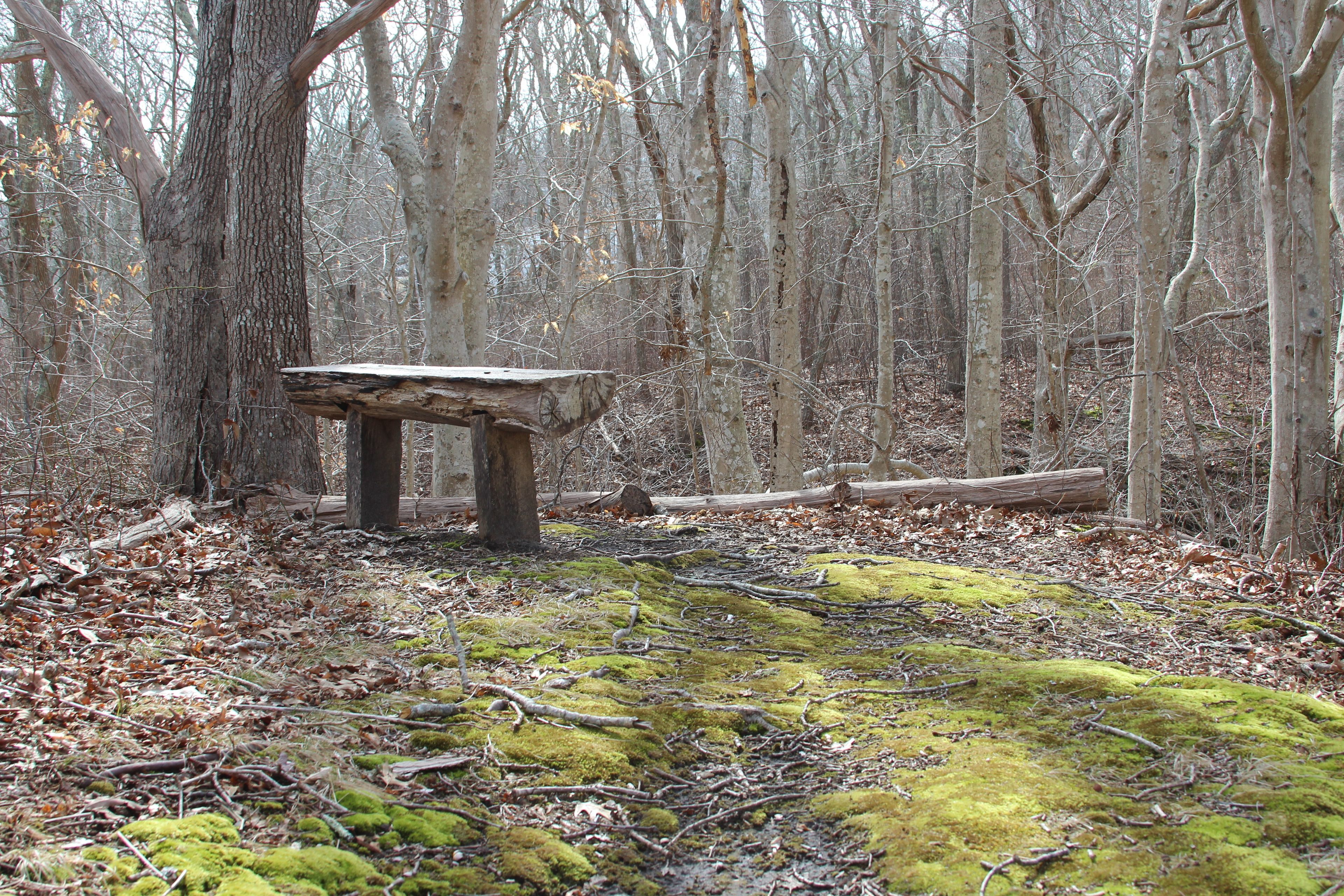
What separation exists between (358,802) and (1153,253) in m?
7.32

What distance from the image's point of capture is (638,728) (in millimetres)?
2639

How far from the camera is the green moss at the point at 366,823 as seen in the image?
1930 millimetres

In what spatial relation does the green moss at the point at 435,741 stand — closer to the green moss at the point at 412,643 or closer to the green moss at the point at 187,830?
the green moss at the point at 187,830

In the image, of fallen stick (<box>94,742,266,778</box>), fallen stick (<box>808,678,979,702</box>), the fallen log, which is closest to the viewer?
fallen stick (<box>94,742,266,778</box>)

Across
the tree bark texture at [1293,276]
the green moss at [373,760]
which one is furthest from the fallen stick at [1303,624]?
the green moss at [373,760]

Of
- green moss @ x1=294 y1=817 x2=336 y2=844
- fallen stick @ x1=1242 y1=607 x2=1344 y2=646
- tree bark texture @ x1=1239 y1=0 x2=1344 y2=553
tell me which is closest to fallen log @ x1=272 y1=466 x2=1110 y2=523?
tree bark texture @ x1=1239 y1=0 x2=1344 y2=553

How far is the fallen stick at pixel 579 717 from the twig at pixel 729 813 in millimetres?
480

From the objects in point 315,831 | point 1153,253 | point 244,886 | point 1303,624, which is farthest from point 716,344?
point 244,886

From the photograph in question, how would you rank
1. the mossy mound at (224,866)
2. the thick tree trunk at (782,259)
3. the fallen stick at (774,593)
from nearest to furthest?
the mossy mound at (224,866)
the fallen stick at (774,593)
the thick tree trunk at (782,259)

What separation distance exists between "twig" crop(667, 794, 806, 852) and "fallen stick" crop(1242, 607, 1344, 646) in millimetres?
2684

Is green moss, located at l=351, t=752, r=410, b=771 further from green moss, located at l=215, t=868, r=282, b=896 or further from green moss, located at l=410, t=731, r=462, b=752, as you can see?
green moss, located at l=215, t=868, r=282, b=896

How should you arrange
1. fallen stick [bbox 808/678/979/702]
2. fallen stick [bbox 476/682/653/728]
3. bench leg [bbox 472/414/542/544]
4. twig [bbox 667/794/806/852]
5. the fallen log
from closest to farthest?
twig [bbox 667/794/806/852]
fallen stick [bbox 476/682/653/728]
fallen stick [bbox 808/678/979/702]
bench leg [bbox 472/414/542/544]
the fallen log

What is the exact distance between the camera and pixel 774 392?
30.9 feet

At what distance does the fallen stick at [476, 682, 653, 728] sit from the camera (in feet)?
8.56
